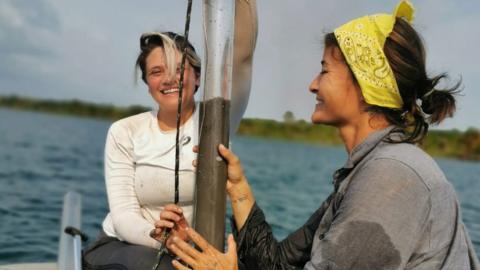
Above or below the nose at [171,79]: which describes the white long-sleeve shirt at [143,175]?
below

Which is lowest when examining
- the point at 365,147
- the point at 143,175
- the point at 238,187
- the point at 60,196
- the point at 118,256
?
the point at 60,196

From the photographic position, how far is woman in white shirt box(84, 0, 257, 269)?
7.43ft

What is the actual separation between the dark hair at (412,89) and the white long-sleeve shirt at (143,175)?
0.86 metres

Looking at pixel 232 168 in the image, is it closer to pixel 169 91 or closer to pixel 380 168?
pixel 380 168

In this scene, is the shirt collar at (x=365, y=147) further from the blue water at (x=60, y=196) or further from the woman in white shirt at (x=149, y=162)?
the blue water at (x=60, y=196)

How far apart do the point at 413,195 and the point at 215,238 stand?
0.59m

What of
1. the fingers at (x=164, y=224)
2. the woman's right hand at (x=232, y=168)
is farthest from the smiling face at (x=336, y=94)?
the fingers at (x=164, y=224)

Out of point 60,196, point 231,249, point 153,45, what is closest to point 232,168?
point 231,249

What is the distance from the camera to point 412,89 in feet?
5.46

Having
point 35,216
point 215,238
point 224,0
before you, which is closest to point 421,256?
point 215,238

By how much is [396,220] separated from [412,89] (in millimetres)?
468

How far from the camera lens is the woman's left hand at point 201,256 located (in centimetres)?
154

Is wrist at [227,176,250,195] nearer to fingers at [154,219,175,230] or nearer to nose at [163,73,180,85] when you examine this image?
fingers at [154,219,175,230]

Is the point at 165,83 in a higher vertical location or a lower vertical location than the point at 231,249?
higher
